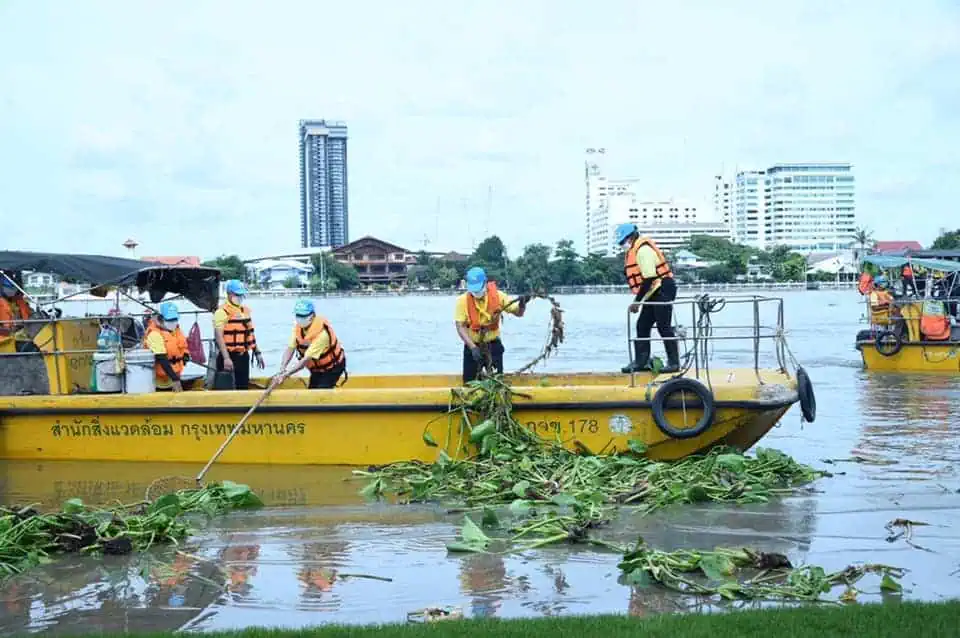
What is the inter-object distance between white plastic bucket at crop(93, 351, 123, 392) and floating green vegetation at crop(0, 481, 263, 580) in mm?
3035

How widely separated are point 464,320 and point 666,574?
4.96 m

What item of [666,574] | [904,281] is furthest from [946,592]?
[904,281]

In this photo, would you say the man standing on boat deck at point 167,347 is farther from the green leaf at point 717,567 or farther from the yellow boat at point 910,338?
the yellow boat at point 910,338

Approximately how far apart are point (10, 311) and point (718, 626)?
980cm

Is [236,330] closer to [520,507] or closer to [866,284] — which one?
[520,507]

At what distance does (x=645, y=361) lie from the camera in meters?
12.5

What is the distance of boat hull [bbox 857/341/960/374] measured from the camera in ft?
77.3

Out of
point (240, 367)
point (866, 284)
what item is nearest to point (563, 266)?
point (866, 284)

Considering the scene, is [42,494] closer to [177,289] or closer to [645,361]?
[177,289]

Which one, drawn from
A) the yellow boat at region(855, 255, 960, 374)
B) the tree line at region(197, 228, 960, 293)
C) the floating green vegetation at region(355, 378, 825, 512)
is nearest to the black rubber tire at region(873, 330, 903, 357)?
the yellow boat at region(855, 255, 960, 374)

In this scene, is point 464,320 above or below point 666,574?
above

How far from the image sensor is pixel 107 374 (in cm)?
1250

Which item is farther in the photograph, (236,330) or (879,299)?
(879,299)

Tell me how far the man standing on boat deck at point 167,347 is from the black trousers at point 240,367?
43cm
